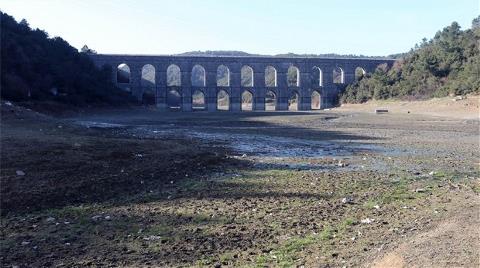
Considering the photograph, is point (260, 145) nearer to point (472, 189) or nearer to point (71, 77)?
point (472, 189)

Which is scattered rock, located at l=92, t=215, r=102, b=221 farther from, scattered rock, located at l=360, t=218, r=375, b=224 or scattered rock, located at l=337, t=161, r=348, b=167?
scattered rock, located at l=337, t=161, r=348, b=167

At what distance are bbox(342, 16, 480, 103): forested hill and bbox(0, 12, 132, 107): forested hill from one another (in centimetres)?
3814

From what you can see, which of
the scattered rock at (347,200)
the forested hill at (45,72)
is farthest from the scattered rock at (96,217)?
the forested hill at (45,72)

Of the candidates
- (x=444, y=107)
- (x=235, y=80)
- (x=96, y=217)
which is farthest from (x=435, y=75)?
(x=96, y=217)

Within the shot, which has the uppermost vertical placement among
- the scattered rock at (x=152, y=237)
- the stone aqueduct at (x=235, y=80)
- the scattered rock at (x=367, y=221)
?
the stone aqueduct at (x=235, y=80)

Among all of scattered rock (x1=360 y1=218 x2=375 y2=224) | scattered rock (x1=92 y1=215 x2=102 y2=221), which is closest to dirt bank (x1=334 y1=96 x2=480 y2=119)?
scattered rock (x1=360 y1=218 x2=375 y2=224)

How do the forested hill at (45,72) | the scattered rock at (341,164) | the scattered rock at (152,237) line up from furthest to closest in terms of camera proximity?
the forested hill at (45,72), the scattered rock at (341,164), the scattered rock at (152,237)

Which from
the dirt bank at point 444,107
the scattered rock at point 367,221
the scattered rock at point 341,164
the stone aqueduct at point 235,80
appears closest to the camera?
the scattered rock at point 367,221

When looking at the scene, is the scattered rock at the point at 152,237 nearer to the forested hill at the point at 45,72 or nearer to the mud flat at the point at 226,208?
the mud flat at the point at 226,208

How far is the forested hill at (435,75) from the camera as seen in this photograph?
62.8m

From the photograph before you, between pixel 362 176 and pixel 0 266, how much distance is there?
9.04m

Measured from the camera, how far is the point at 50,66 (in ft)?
185

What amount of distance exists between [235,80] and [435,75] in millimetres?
33816

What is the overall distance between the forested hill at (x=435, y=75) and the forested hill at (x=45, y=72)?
1501 inches
